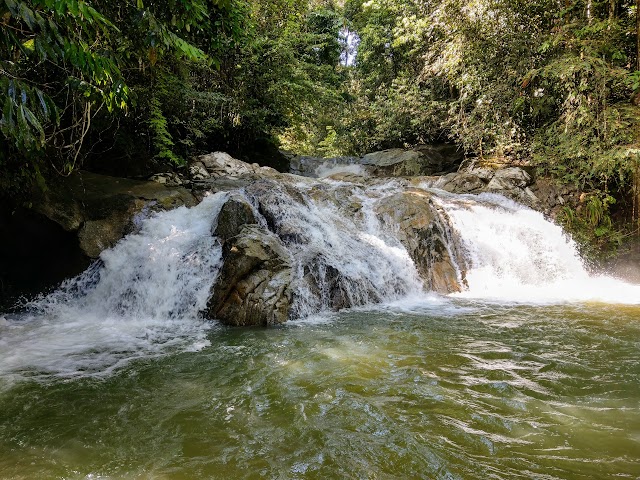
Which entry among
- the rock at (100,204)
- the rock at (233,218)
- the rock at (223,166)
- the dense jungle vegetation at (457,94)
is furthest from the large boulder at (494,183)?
the rock at (100,204)

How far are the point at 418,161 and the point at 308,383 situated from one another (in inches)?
503

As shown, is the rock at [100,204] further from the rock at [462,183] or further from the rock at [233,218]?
the rock at [462,183]

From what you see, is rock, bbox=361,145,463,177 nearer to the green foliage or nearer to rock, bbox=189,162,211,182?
the green foliage

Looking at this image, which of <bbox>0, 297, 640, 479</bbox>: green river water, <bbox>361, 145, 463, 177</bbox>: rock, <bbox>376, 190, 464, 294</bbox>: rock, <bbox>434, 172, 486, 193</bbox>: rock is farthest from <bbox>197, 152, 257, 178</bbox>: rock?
<bbox>0, 297, 640, 479</bbox>: green river water

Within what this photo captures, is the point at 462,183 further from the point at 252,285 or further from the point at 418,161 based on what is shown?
the point at 252,285

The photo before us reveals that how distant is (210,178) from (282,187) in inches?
121

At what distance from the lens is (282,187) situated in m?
8.57

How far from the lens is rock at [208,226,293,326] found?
574 centimetres

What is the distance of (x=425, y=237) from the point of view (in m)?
8.24

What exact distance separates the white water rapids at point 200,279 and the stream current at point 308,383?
1.6 inches

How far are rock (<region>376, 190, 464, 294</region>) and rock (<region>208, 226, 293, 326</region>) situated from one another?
3.00 m

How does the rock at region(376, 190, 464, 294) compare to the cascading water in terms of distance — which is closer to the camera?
the cascading water

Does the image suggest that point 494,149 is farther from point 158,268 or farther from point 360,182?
point 158,268

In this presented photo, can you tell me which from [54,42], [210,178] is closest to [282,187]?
[210,178]
